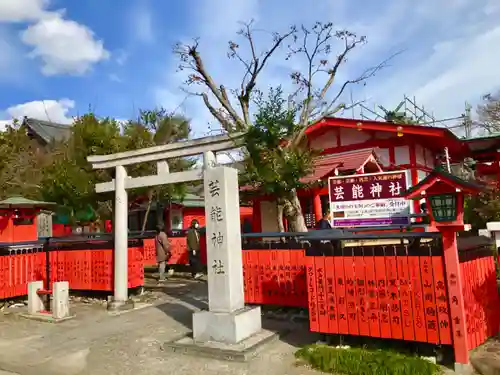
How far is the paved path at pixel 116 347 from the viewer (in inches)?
227

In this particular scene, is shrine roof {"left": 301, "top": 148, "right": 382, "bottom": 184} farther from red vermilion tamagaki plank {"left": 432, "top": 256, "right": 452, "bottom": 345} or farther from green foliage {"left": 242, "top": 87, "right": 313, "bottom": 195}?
red vermilion tamagaki plank {"left": 432, "top": 256, "right": 452, "bottom": 345}

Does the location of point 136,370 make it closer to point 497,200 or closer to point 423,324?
point 423,324

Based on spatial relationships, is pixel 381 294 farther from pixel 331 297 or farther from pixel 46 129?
pixel 46 129

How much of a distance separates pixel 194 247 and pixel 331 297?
843 cm

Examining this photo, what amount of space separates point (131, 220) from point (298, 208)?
16891mm

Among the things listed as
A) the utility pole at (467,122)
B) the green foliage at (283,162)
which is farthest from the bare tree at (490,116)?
the green foliage at (283,162)

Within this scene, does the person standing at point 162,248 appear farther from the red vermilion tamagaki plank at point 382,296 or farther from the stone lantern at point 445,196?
the stone lantern at point 445,196

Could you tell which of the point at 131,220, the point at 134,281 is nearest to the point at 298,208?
the point at 134,281

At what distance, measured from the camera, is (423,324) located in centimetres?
517


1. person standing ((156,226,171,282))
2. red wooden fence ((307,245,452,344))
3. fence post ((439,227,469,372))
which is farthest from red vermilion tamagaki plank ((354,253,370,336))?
person standing ((156,226,171,282))

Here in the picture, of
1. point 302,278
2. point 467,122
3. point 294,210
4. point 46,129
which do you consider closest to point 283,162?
point 294,210

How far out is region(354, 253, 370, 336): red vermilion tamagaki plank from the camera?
5559mm

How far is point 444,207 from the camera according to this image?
4922mm

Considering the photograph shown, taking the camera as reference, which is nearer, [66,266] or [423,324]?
[423,324]
